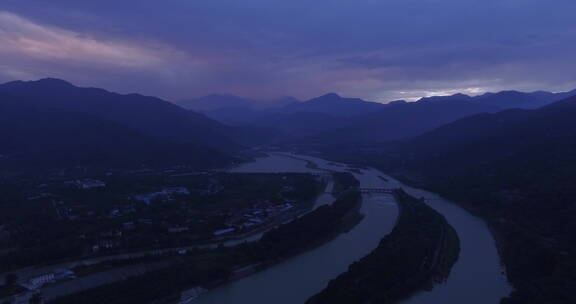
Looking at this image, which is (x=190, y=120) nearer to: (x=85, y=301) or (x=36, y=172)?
(x=36, y=172)

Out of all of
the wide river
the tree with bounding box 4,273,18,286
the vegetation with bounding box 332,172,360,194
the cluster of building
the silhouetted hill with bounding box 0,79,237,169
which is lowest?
the wide river

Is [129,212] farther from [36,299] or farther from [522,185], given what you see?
[522,185]

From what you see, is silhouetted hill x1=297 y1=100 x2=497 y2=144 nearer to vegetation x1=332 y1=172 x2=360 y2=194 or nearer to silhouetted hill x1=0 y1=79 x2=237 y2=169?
Result: silhouetted hill x1=0 y1=79 x2=237 y2=169

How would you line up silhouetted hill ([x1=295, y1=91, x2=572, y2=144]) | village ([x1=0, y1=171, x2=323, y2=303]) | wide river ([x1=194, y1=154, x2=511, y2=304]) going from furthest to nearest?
silhouetted hill ([x1=295, y1=91, x2=572, y2=144]), village ([x1=0, y1=171, x2=323, y2=303]), wide river ([x1=194, y1=154, x2=511, y2=304])

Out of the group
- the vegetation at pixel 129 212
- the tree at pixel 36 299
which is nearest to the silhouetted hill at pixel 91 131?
the vegetation at pixel 129 212

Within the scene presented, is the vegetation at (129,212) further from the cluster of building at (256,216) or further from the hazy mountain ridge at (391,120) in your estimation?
the hazy mountain ridge at (391,120)

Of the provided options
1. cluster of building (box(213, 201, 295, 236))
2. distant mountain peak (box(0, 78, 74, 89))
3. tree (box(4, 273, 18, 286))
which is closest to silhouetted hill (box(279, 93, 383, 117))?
distant mountain peak (box(0, 78, 74, 89))

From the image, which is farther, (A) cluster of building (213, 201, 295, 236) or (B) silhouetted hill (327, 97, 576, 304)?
(A) cluster of building (213, 201, 295, 236)
